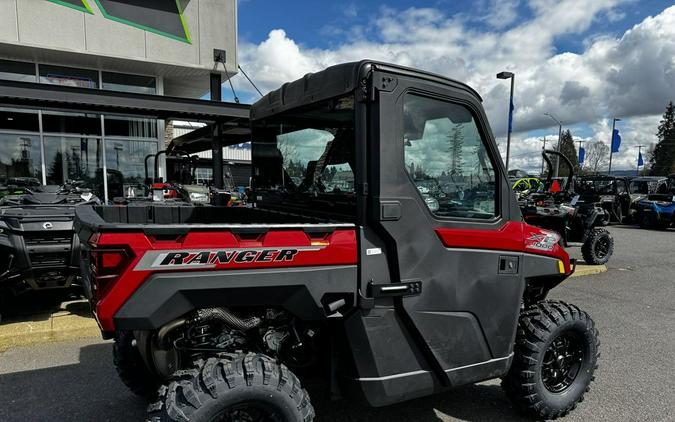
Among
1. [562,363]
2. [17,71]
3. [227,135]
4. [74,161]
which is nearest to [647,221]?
[227,135]

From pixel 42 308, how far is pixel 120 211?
10.4 feet

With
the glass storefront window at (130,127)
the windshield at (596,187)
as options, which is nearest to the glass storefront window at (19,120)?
the glass storefront window at (130,127)

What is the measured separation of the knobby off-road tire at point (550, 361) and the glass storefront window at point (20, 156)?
13.5 metres

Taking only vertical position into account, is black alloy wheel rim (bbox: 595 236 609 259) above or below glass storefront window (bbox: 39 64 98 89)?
below

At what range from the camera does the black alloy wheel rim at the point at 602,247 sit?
9.31 m

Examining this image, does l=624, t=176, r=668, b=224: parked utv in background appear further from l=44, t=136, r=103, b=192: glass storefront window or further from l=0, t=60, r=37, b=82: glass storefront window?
l=0, t=60, r=37, b=82: glass storefront window

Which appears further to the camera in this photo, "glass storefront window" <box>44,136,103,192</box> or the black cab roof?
"glass storefront window" <box>44,136,103,192</box>

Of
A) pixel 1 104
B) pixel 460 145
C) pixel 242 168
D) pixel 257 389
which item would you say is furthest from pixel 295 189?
pixel 242 168

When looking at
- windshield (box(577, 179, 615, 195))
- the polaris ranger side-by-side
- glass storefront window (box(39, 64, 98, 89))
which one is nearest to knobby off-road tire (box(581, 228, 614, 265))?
windshield (box(577, 179, 615, 195))

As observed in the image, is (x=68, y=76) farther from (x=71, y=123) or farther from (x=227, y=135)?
(x=227, y=135)

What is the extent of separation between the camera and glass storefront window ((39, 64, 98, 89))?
496 inches

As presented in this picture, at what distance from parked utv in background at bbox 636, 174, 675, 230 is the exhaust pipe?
758 inches

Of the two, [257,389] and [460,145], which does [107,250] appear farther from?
[460,145]

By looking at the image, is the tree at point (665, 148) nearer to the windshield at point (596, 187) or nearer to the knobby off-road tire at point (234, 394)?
the windshield at point (596, 187)
